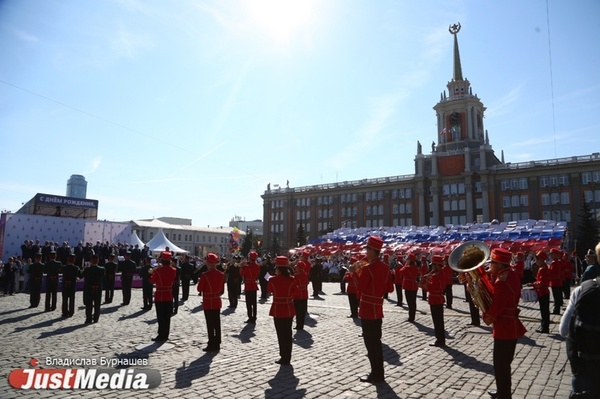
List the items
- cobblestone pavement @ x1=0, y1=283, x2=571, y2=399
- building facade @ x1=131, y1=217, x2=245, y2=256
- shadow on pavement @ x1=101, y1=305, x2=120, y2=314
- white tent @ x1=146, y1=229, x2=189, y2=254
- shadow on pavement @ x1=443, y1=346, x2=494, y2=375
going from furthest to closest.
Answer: building facade @ x1=131, y1=217, x2=245, y2=256 < white tent @ x1=146, y1=229, x2=189, y2=254 < shadow on pavement @ x1=101, y1=305, x2=120, y2=314 < shadow on pavement @ x1=443, y1=346, x2=494, y2=375 < cobblestone pavement @ x1=0, y1=283, x2=571, y2=399

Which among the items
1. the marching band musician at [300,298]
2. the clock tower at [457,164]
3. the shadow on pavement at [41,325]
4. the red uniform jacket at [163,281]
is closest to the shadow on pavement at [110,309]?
the shadow on pavement at [41,325]

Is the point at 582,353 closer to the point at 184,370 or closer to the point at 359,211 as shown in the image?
the point at 184,370

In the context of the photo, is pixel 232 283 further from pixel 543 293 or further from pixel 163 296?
pixel 543 293

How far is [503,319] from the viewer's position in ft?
17.6

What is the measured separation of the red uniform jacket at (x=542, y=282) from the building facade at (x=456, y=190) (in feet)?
190

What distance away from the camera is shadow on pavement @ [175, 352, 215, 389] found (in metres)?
6.20

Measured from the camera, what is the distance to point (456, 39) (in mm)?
90312

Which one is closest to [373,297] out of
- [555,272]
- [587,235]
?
[555,272]

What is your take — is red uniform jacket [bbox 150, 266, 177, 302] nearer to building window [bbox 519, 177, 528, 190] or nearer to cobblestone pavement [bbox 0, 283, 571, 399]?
cobblestone pavement [bbox 0, 283, 571, 399]

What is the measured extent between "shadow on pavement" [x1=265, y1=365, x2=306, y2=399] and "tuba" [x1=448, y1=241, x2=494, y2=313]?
2.91 meters

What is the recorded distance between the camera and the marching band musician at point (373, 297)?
21.5 ft

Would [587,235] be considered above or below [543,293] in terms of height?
above

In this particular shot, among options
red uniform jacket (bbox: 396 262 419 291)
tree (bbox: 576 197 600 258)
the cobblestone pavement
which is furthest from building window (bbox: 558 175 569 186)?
red uniform jacket (bbox: 396 262 419 291)

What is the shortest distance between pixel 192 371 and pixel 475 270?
16.5 ft
